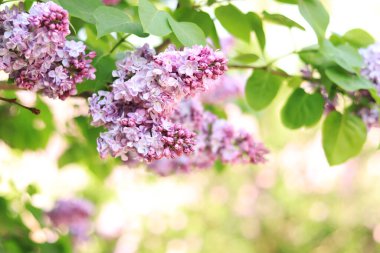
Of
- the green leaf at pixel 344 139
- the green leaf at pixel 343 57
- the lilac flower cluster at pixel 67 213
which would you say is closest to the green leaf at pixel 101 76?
the green leaf at pixel 343 57

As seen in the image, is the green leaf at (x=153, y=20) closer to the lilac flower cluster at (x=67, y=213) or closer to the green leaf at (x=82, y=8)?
the green leaf at (x=82, y=8)

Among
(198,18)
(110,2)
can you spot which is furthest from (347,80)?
(110,2)

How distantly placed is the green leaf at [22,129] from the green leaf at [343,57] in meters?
0.80

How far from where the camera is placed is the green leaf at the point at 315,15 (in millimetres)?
832

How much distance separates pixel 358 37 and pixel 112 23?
56 cm

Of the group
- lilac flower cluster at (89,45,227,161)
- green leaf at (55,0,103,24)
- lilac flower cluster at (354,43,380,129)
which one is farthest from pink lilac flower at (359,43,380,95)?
green leaf at (55,0,103,24)

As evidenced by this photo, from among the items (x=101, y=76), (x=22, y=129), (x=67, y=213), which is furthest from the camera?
(x=67, y=213)

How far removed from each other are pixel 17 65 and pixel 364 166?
13.8ft

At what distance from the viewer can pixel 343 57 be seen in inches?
35.7

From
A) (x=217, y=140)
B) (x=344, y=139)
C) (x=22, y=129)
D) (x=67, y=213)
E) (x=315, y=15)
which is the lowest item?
(x=67, y=213)

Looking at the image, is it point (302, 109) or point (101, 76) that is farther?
point (302, 109)

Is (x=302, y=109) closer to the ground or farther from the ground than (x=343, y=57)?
closer to the ground

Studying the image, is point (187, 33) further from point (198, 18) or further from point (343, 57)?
point (343, 57)

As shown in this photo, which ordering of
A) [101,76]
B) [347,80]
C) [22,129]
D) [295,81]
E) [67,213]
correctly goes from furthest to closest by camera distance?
1. [67,213]
2. [22,129]
3. [295,81]
4. [347,80]
5. [101,76]
